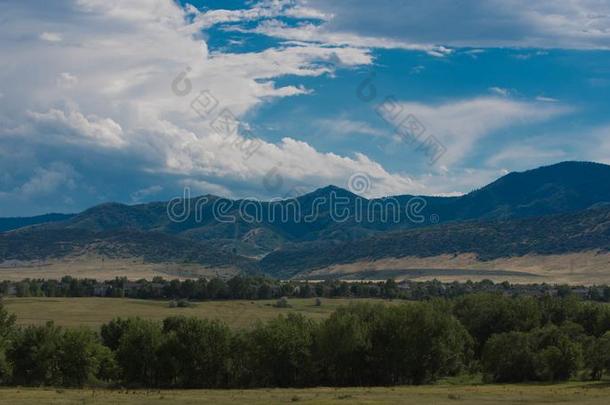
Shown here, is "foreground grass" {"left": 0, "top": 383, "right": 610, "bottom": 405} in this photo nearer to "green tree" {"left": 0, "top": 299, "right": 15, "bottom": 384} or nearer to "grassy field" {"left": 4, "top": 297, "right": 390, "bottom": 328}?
"green tree" {"left": 0, "top": 299, "right": 15, "bottom": 384}

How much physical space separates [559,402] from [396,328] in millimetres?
35354

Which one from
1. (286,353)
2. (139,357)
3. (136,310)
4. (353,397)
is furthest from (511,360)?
(136,310)

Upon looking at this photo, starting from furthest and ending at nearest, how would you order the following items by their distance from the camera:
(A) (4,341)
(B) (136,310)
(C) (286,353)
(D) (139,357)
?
1. (B) (136,310)
2. (C) (286,353)
3. (D) (139,357)
4. (A) (4,341)

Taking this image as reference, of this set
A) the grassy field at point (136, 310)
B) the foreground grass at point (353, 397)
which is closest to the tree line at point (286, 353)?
the foreground grass at point (353, 397)

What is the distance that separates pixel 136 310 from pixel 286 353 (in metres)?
90.4

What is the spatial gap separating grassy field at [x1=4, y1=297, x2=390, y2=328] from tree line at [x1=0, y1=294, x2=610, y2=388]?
1854 inches

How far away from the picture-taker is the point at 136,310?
172 meters

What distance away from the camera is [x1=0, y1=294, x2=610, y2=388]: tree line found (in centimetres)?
8546

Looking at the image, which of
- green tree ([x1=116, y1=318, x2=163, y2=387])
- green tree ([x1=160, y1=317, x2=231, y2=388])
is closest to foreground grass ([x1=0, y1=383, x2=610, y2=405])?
green tree ([x1=116, y1=318, x2=163, y2=387])

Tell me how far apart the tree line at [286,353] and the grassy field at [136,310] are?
47.1 meters

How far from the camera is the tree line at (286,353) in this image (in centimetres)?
8546

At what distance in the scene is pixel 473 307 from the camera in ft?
393

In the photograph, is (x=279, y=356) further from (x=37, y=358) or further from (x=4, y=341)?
(x=4, y=341)

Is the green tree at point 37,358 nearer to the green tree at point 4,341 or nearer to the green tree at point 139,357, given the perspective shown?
the green tree at point 4,341
